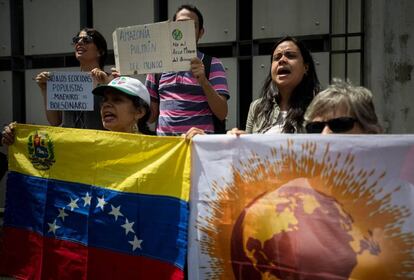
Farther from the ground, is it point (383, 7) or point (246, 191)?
point (383, 7)

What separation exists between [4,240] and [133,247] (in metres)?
0.99

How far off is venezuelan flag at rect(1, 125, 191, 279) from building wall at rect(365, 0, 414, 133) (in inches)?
113

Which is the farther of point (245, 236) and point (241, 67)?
point (241, 67)

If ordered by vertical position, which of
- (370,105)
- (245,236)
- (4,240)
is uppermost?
(370,105)

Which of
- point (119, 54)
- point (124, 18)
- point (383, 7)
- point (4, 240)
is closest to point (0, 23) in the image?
→ point (124, 18)

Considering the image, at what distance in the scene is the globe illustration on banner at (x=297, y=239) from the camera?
182cm

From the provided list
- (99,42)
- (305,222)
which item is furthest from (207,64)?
(305,222)

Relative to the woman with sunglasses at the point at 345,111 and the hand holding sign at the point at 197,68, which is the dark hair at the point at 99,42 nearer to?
the hand holding sign at the point at 197,68

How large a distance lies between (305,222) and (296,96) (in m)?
0.82

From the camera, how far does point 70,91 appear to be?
10.4 ft

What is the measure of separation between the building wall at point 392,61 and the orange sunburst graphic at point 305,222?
284 cm

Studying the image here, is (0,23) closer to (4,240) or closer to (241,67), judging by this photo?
(241,67)

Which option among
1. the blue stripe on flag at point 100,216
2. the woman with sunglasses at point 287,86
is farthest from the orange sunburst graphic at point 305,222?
the woman with sunglasses at point 287,86

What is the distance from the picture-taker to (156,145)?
2.35 m
